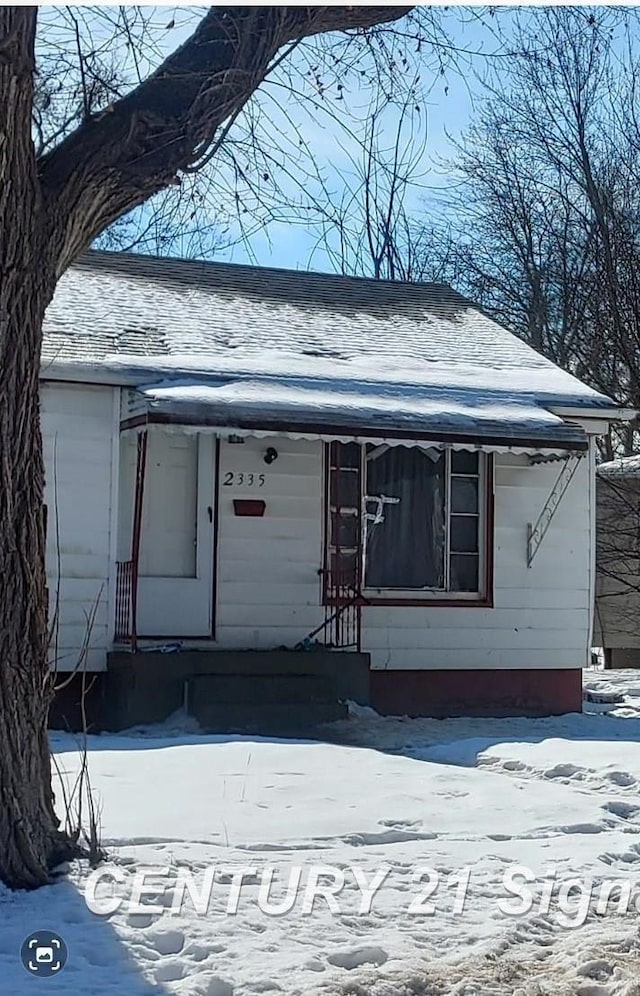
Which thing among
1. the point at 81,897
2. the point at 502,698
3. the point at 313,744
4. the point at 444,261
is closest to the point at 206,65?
the point at 81,897

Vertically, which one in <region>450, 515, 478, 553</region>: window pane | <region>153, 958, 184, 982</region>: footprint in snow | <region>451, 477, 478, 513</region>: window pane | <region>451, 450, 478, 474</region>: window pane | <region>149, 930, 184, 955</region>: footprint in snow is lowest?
<region>153, 958, 184, 982</region>: footprint in snow

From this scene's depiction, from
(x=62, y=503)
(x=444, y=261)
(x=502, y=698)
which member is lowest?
(x=502, y=698)

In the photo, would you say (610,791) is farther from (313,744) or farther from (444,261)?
(444,261)

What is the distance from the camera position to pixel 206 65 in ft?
19.1

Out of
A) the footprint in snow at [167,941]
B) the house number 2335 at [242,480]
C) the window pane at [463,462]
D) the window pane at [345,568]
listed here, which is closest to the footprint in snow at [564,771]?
the window pane at [345,568]

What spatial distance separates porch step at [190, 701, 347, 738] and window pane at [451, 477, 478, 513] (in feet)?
9.09

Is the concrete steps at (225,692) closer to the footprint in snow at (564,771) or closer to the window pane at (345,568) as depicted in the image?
the window pane at (345,568)

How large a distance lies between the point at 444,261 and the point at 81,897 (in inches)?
988

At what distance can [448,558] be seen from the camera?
12.7 meters

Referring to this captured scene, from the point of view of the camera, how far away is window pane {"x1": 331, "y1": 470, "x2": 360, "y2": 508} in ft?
40.8

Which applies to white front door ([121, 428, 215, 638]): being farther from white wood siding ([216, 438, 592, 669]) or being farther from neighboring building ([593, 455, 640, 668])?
neighboring building ([593, 455, 640, 668])

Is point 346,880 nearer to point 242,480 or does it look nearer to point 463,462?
point 242,480

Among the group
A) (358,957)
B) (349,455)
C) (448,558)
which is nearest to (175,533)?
(349,455)

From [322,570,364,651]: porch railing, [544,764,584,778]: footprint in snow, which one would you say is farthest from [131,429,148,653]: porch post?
[544,764,584,778]: footprint in snow
